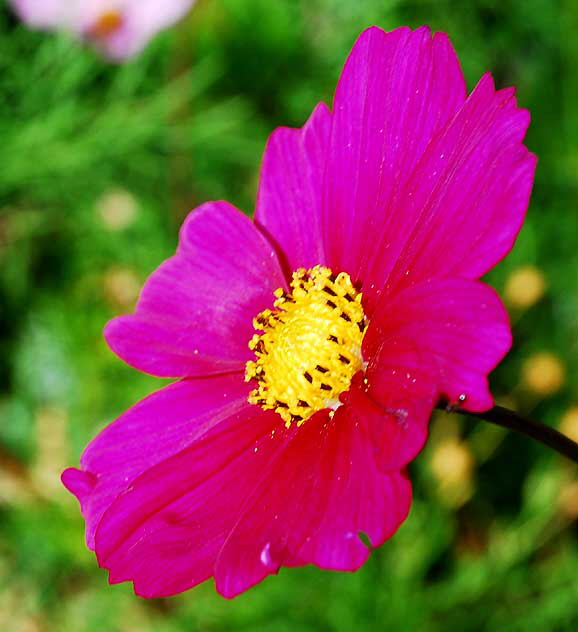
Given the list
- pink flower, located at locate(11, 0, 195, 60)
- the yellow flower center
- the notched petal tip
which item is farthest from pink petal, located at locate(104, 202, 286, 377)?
the yellow flower center

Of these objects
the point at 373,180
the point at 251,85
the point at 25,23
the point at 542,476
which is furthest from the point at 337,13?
the point at 373,180

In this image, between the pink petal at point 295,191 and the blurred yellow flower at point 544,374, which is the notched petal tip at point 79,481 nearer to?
the pink petal at point 295,191

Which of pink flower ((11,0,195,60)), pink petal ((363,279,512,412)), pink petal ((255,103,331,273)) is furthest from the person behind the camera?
pink flower ((11,0,195,60))

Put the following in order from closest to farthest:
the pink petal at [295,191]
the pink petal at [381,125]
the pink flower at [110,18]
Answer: the pink petal at [381,125] < the pink petal at [295,191] < the pink flower at [110,18]

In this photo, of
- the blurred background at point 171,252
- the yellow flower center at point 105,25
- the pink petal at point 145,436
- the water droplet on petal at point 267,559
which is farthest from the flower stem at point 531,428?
the yellow flower center at point 105,25

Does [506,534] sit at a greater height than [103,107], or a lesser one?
lesser

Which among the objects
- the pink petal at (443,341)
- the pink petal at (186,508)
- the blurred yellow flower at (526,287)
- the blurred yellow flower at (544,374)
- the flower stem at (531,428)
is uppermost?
the pink petal at (443,341)

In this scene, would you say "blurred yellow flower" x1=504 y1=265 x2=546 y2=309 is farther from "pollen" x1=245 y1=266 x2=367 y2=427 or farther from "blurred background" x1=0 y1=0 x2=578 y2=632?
"pollen" x1=245 y1=266 x2=367 y2=427

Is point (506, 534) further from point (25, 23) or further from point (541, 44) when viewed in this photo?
point (25, 23)
